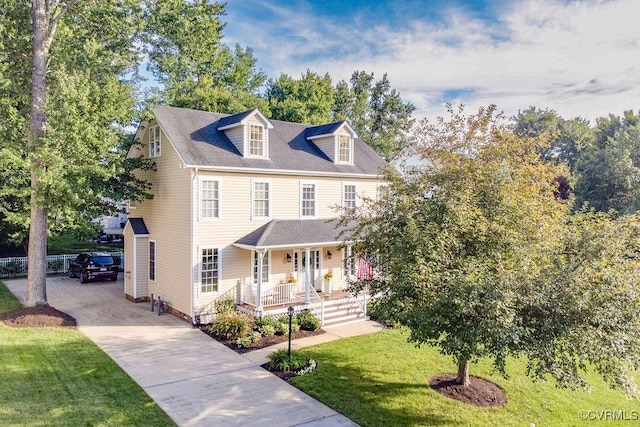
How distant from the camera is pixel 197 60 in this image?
1176 inches

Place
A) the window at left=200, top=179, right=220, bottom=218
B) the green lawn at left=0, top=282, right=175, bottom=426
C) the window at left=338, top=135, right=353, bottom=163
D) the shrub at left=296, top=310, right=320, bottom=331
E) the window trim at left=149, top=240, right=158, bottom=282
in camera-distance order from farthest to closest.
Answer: the window at left=338, top=135, right=353, bottom=163, the window trim at left=149, top=240, right=158, bottom=282, the window at left=200, top=179, right=220, bottom=218, the shrub at left=296, top=310, right=320, bottom=331, the green lawn at left=0, top=282, right=175, bottom=426

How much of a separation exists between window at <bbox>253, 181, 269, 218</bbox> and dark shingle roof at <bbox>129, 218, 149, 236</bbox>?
18.1 feet

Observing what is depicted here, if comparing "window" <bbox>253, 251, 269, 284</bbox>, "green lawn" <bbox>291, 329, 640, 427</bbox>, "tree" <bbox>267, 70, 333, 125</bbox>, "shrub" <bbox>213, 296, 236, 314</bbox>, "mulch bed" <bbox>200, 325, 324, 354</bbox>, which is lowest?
"green lawn" <bbox>291, 329, 640, 427</bbox>

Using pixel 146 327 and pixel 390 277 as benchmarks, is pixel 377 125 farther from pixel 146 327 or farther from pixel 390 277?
pixel 390 277

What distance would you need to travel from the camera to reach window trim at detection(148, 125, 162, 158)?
1764 centimetres

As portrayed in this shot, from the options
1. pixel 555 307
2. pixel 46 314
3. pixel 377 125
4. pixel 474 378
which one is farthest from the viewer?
pixel 377 125

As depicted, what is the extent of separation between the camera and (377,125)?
134 ft

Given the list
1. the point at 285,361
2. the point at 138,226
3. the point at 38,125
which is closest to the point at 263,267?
the point at 285,361

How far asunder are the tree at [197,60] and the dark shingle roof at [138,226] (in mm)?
10008

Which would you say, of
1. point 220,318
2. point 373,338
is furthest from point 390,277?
point 220,318

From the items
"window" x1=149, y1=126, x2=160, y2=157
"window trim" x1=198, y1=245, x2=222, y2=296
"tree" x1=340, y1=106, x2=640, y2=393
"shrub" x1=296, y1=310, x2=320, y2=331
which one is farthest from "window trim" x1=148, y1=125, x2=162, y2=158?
"tree" x1=340, y1=106, x2=640, y2=393

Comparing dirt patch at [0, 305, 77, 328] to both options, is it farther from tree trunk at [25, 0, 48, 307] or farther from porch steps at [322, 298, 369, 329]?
porch steps at [322, 298, 369, 329]

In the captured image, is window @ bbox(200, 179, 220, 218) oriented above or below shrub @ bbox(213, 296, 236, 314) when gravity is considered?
above

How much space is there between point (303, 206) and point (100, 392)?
11.0 metres
